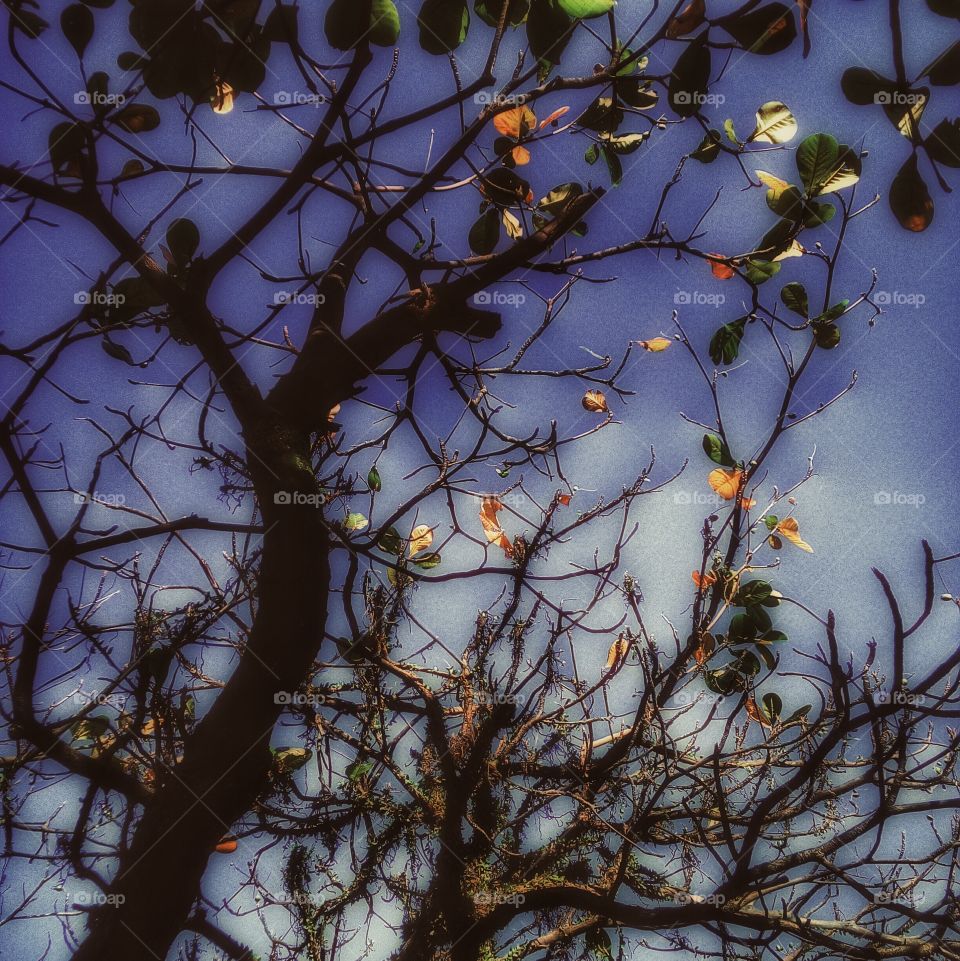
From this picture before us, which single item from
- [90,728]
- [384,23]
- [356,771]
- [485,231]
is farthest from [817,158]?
[90,728]

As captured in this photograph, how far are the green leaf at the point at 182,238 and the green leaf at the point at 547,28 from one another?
109 centimetres

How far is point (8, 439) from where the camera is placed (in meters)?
1.90

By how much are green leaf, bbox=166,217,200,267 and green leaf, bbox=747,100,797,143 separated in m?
1.70

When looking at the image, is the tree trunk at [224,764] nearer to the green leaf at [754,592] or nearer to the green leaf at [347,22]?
the green leaf at [347,22]

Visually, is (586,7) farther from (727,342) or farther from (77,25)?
(77,25)

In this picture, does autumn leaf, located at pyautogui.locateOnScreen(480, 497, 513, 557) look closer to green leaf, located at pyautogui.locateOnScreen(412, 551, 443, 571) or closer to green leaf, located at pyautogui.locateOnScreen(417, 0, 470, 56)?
green leaf, located at pyautogui.locateOnScreen(412, 551, 443, 571)

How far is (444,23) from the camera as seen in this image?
1.60 m

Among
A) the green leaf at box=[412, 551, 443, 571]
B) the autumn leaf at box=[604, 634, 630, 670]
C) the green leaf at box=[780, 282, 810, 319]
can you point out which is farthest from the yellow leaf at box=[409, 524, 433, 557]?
the green leaf at box=[780, 282, 810, 319]

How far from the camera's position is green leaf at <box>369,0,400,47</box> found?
156cm

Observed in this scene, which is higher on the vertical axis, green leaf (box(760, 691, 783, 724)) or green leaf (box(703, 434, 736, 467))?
green leaf (box(703, 434, 736, 467))

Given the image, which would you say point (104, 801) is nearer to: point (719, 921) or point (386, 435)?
point (386, 435)

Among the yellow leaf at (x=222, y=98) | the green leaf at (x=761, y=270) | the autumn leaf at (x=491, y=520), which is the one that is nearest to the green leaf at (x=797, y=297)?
the green leaf at (x=761, y=270)

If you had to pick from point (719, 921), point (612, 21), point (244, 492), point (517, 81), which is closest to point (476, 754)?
point (719, 921)

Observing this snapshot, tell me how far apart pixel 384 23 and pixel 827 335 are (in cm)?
151
